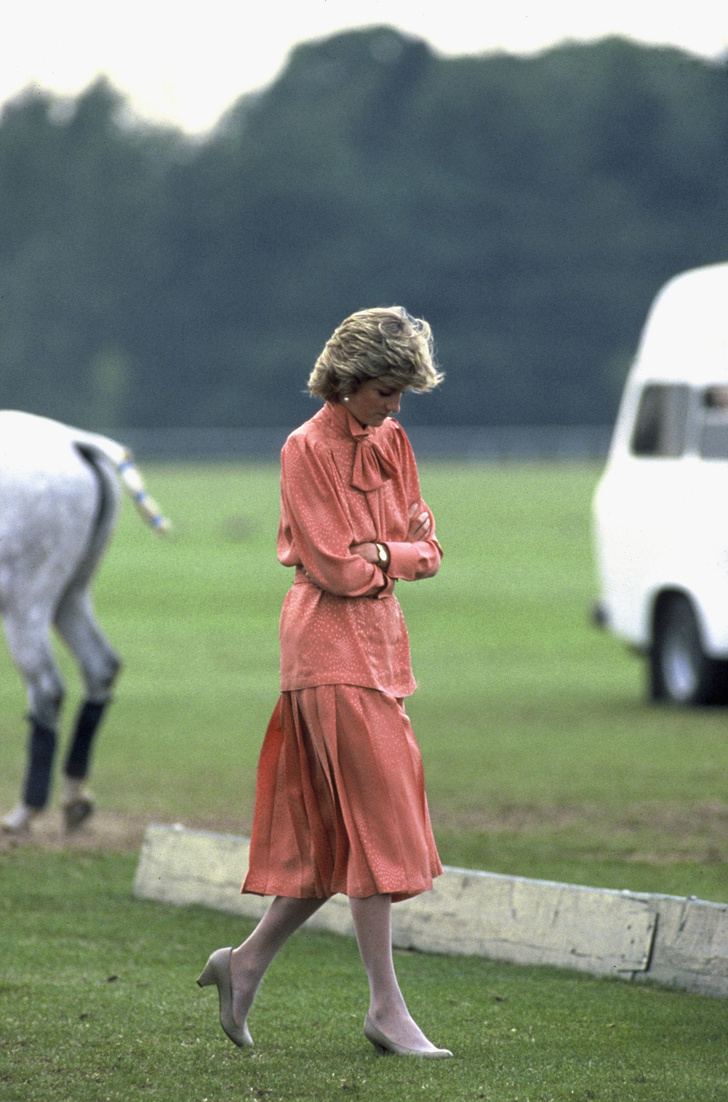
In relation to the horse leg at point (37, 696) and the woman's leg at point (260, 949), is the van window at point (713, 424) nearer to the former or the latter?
the horse leg at point (37, 696)

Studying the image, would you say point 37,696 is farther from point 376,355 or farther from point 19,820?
point 376,355

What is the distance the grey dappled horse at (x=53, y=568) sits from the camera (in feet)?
28.3

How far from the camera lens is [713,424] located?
13.8 metres

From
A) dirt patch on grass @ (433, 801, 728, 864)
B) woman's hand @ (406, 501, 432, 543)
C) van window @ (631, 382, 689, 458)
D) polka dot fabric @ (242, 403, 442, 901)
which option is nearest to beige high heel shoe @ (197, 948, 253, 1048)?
polka dot fabric @ (242, 403, 442, 901)

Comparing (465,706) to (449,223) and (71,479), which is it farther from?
(449,223)

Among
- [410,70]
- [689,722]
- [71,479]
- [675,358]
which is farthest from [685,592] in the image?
[410,70]

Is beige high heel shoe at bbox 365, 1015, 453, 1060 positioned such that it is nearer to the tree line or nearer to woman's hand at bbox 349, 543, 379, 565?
woman's hand at bbox 349, 543, 379, 565

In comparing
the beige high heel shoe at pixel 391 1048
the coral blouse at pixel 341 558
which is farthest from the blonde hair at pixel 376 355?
the beige high heel shoe at pixel 391 1048

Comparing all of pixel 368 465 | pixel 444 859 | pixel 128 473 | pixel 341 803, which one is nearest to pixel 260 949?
pixel 341 803

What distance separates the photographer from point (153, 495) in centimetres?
4447

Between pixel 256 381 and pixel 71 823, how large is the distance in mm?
48867

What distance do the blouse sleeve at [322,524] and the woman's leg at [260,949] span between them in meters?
0.87

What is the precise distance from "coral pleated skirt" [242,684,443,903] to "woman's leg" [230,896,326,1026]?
0.06 meters

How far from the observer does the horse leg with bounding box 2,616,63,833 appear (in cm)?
859
